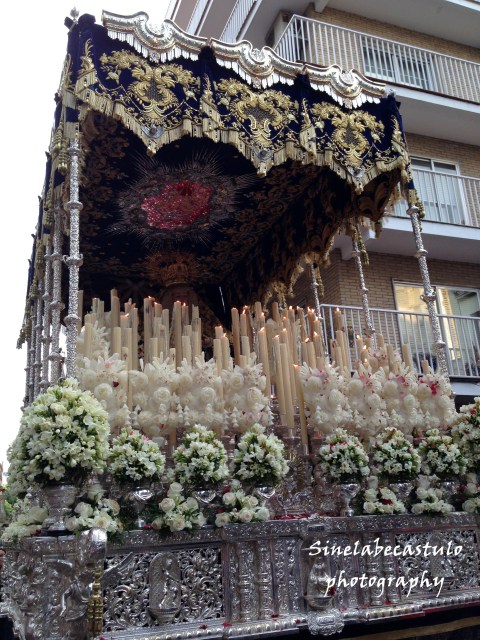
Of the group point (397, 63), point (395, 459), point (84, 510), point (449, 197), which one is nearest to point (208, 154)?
point (395, 459)

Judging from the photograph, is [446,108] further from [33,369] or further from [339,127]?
[33,369]

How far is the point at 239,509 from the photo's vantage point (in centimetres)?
384

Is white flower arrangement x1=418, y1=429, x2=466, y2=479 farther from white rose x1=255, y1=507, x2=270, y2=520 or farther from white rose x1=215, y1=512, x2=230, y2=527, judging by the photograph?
white rose x1=215, y1=512, x2=230, y2=527

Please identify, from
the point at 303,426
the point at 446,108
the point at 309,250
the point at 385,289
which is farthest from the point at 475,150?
the point at 303,426

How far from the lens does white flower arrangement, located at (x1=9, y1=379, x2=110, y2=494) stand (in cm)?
330

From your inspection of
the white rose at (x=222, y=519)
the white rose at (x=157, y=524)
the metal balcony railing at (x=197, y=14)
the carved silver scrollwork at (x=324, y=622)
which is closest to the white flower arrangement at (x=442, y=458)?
the carved silver scrollwork at (x=324, y=622)

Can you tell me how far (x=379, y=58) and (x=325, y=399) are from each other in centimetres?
1062

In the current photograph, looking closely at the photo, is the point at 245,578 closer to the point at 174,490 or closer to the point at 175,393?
the point at 174,490

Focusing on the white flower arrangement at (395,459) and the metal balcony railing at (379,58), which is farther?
the metal balcony railing at (379,58)

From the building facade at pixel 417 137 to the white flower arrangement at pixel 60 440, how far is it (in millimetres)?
7603

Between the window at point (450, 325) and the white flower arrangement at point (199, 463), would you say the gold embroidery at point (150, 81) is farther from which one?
the window at point (450, 325)

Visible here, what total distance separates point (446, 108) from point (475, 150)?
65.4 inches

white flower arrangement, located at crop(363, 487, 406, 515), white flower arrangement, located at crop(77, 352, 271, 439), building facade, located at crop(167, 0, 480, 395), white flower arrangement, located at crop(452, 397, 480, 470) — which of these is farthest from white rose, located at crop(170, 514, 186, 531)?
building facade, located at crop(167, 0, 480, 395)

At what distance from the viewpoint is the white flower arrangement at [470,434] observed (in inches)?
194
